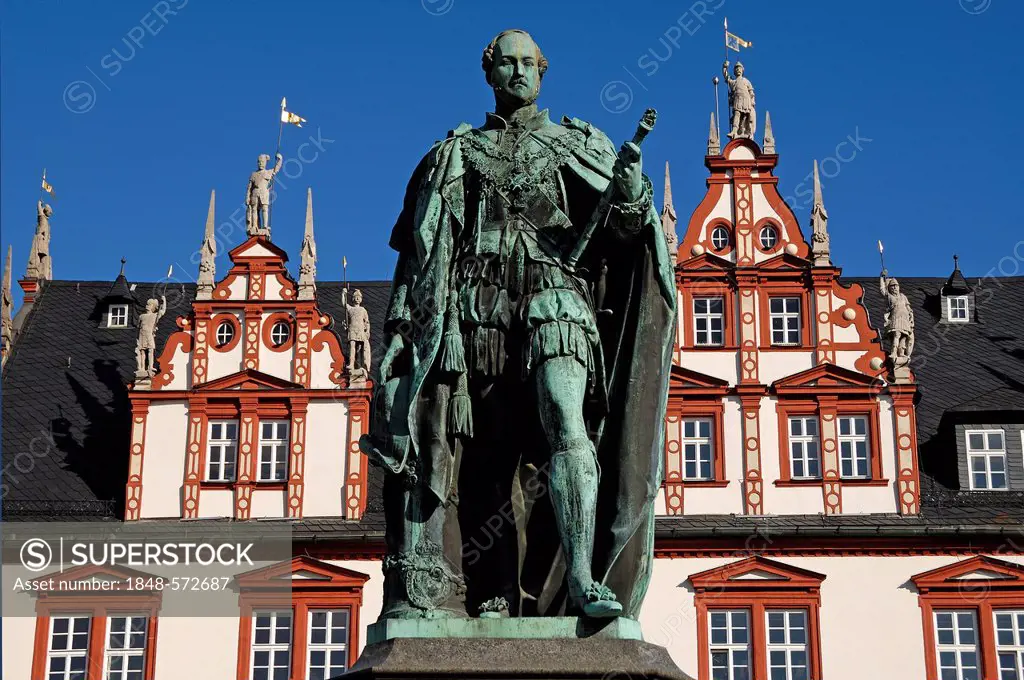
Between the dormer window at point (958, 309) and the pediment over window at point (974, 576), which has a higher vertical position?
the dormer window at point (958, 309)

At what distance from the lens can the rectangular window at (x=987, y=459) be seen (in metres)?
30.4

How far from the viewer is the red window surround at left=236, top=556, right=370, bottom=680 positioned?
2980cm

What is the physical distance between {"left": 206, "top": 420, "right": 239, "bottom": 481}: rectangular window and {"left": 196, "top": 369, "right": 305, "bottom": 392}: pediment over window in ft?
2.00

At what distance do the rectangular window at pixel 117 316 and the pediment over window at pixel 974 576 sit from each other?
16.2 metres

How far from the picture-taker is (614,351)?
26.0 feet

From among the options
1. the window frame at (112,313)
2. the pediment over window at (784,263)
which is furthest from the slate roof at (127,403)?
the pediment over window at (784,263)

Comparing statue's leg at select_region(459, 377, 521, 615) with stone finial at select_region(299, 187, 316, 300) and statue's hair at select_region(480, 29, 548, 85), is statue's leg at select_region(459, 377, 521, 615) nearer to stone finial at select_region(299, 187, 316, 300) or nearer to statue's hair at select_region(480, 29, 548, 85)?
statue's hair at select_region(480, 29, 548, 85)

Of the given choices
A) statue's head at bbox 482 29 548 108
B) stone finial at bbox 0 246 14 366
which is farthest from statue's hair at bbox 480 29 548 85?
stone finial at bbox 0 246 14 366

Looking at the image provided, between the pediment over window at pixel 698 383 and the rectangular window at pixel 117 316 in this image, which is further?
the rectangular window at pixel 117 316

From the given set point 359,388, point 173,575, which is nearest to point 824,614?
point 359,388

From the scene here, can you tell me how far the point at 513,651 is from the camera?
6.99 m

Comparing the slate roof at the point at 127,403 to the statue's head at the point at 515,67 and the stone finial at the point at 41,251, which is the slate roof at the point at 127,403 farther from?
the statue's head at the point at 515,67

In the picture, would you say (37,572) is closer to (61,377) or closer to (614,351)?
(61,377)

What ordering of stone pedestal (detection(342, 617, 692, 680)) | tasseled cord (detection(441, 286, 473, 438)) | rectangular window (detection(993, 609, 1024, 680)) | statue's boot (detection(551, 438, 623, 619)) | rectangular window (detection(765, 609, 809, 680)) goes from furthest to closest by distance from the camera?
1. rectangular window (detection(765, 609, 809, 680))
2. rectangular window (detection(993, 609, 1024, 680))
3. tasseled cord (detection(441, 286, 473, 438))
4. statue's boot (detection(551, 438, 623, 619))
5. stone pedestal (detection(342, 617, 692, 680))
